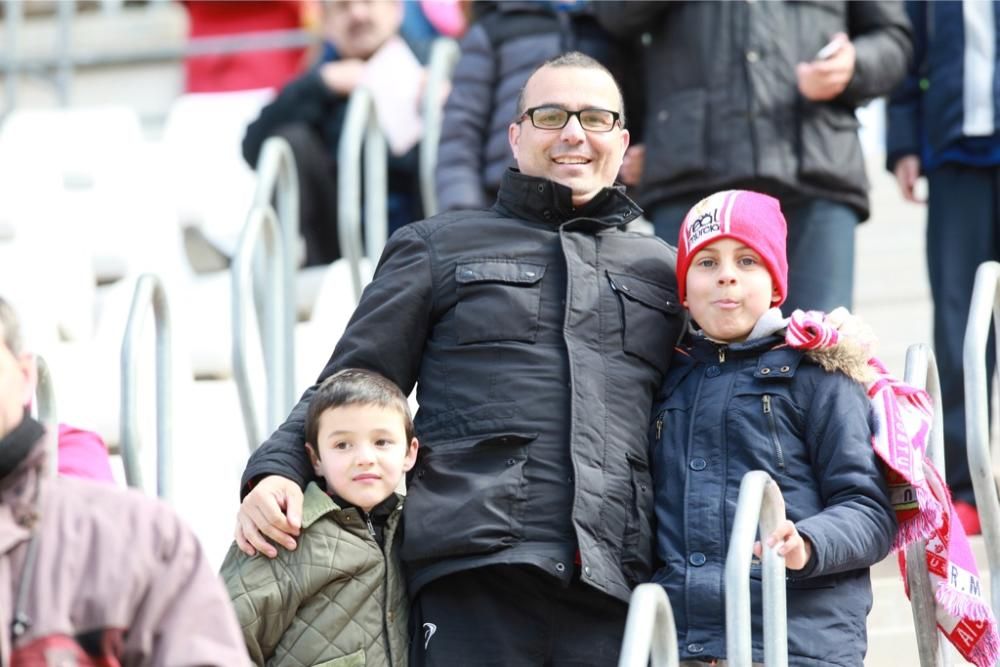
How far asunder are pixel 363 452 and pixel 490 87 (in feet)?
9.39

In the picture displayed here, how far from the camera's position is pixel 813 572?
4.72 metres

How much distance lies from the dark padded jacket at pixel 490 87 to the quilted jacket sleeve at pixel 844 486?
2.53 meters

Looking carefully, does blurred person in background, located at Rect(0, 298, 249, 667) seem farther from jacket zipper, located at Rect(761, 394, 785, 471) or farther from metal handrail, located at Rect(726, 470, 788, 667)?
jacket zipper, located at Rect(761, 394, 785, 471)

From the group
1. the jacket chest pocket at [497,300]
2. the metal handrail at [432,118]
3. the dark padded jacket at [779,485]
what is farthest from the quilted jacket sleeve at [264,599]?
the metal handrail at [432,118]

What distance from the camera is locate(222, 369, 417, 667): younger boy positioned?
4785mm

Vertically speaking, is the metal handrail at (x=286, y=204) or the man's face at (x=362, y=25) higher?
the man's face at (x=362, y=25)

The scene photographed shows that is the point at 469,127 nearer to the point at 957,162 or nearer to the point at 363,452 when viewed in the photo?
the point at 957,162

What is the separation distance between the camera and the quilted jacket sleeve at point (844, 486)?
15.5 feet

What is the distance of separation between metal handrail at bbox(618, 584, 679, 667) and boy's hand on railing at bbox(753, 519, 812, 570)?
0.80ft

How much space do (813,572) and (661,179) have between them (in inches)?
85.1

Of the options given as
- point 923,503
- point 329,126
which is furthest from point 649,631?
point 329,126

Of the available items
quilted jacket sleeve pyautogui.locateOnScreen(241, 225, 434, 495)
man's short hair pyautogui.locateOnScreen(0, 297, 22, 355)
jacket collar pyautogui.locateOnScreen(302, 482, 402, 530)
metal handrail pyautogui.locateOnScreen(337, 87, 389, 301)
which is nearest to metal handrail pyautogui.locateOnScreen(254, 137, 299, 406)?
metal handrail pyautogui.locateOnScreen(337, 87, 389, 301)

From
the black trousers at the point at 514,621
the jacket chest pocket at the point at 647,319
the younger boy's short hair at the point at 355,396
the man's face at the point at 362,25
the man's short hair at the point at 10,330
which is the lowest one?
the black trousers at the point at 514,621

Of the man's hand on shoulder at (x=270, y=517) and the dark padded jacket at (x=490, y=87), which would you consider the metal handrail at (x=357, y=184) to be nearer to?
the dark padded jacket at (x=490, y=87)
